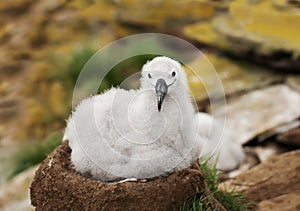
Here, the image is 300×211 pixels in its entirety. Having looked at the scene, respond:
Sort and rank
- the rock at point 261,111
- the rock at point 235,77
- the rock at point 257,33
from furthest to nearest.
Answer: the rock at point 257,33
the rock at point 235,77
the rock at point 261,111

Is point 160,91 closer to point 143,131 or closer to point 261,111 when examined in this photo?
point 143,131

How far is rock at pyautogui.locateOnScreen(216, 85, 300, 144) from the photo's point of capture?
5.96 metres

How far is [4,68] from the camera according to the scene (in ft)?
28.7

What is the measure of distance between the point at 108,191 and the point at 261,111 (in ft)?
10.9

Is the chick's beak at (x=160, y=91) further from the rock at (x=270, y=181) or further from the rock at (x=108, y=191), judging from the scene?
the rock at (x=270, y=181)

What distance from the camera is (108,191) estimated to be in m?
3.13

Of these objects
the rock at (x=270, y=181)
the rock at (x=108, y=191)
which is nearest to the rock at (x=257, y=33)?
the rock at (x=270, y=181)

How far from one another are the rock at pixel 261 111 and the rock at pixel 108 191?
2443mm

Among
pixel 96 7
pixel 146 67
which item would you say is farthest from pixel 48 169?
pixel 96 7

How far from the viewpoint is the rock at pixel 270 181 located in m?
4.41

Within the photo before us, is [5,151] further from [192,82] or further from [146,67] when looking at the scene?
[146,67]

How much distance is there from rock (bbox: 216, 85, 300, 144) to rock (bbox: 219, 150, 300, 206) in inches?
40.0

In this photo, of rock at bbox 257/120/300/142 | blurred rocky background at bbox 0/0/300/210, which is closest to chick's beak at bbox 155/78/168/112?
blurred rocky background at bbox 0/0/300/210

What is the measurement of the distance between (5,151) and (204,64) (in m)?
2.46
